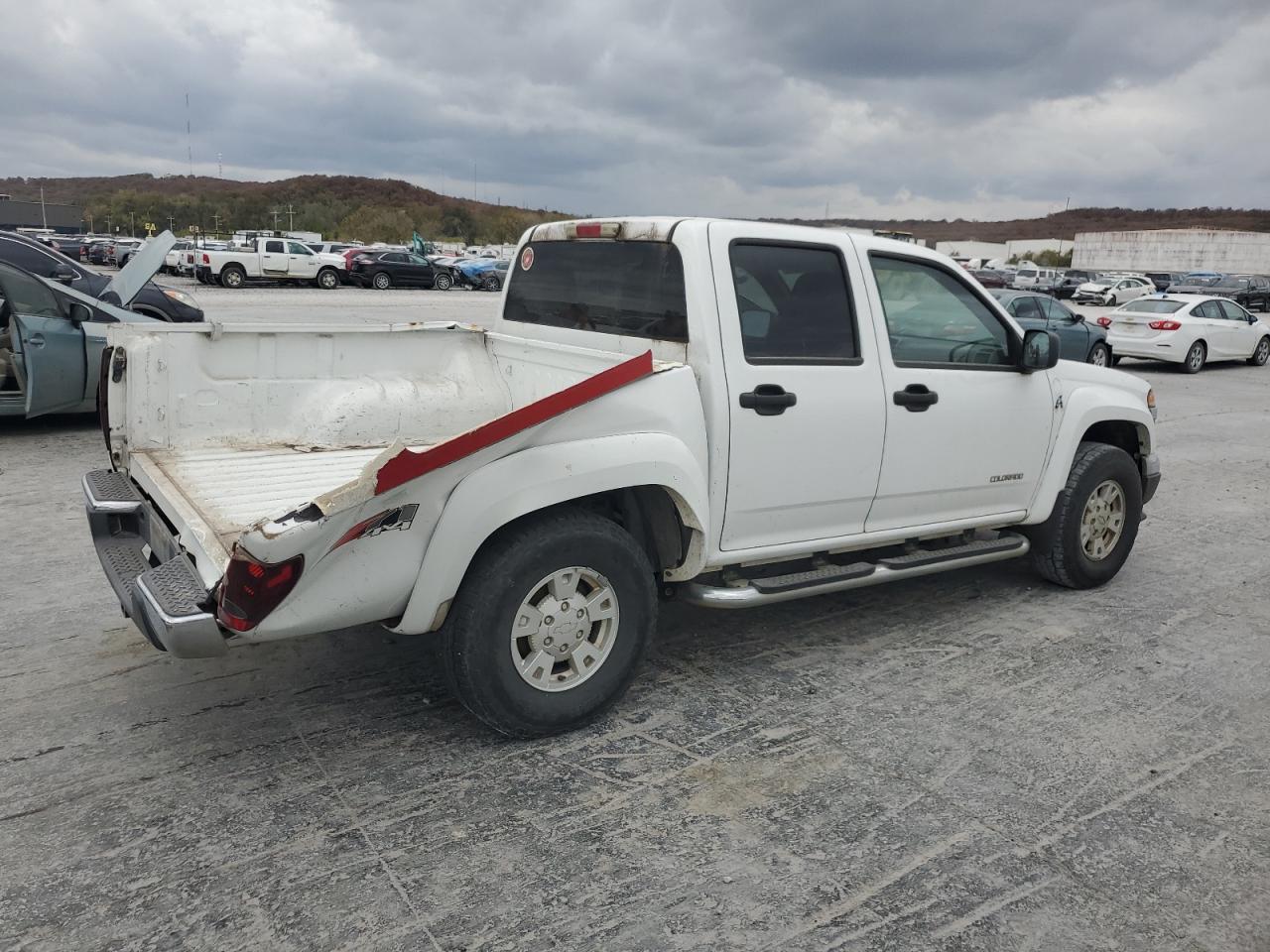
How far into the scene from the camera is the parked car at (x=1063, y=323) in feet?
56.5

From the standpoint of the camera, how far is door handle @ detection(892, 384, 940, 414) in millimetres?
4336

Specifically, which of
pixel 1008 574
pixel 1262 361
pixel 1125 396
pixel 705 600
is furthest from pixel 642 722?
pixel 1262 361

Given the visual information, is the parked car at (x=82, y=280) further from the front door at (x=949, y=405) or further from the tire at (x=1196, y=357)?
the tire at (x=1196, y=357)

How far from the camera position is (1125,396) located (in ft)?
18.1

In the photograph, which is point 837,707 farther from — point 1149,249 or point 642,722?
point 1149,249

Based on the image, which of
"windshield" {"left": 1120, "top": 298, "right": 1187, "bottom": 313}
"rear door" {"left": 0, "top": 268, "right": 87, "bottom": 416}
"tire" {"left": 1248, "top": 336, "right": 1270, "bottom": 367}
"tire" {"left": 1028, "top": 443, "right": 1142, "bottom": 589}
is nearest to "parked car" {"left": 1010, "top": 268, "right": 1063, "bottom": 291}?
"tire" {"left": 1248, "top": 336, "right": 1270, "bottom": 367}

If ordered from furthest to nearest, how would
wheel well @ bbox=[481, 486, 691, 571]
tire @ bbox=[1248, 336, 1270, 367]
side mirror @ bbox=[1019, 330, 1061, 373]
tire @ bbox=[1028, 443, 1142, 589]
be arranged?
tire @ bbox=[1248, 336, 1270, 367], tire @ bbox=[1028, 443, 1142, 589], side mirror @ bbox=[1019, 330, 1061, 373], wheel well @ bbox=[481, 486, 691, 571]

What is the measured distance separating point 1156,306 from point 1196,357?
3.96 feet

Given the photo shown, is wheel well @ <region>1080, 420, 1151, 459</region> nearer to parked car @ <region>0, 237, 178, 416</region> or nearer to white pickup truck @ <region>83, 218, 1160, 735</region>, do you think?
white pickup truck @ <region>83, 218, 1160, 735</region>

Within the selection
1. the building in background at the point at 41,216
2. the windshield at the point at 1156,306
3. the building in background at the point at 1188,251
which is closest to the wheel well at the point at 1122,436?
the windshield at the point at 1156,306

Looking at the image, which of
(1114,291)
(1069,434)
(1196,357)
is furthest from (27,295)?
(1114,291)

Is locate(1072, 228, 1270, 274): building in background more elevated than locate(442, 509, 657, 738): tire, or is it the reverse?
locate(1072, 228, 1270, 274): building in background

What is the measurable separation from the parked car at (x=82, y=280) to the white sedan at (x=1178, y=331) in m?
15.7

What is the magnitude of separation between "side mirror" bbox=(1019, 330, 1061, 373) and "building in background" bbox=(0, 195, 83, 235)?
112m
